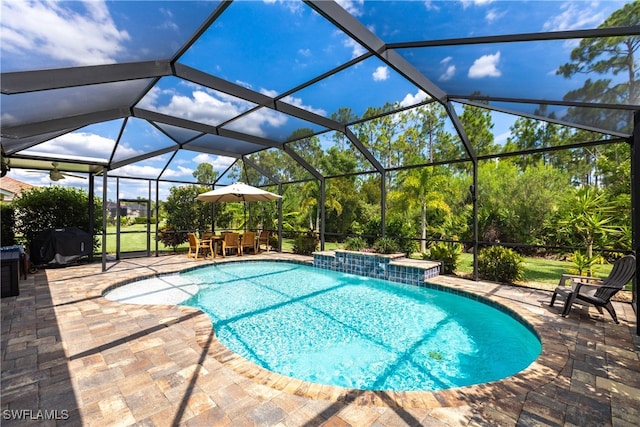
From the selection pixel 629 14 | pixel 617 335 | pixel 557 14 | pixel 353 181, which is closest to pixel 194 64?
pixel 557 14

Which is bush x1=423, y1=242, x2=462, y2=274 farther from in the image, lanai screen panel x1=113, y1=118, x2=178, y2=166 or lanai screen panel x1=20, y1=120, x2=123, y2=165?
lanai screen panel x1=20, y1=120, x2=123, y2=165

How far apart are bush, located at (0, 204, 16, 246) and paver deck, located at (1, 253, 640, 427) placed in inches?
221

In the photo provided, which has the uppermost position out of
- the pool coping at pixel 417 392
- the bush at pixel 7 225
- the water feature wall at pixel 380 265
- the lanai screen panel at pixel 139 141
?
the lanai screen panel at pixel 139 141

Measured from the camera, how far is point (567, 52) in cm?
335

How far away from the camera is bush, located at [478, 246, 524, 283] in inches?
288

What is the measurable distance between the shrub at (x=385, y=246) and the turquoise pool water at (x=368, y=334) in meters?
1.52

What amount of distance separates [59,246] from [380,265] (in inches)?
367

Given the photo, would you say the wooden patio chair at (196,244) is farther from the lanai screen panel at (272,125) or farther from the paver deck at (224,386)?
the paver deck at (224,386)

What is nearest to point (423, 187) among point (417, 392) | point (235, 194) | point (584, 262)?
point (584, 262)

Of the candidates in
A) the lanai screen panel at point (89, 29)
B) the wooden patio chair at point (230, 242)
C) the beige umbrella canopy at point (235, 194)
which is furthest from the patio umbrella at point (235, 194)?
the lanai screen panel at point (89, 29)

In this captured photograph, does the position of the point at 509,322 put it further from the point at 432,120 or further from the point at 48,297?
the point at 432,120

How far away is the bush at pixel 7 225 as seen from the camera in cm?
819

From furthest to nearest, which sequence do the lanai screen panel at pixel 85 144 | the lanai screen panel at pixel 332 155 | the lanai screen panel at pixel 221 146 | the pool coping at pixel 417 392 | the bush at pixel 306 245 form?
the lanai screen panel at pixel 332 155
the bush at pixel 306 245
the lanai screen panel at pixel 221 146
the lanai screen panel at pixel 85 144
the pool coping at pixel 417 392

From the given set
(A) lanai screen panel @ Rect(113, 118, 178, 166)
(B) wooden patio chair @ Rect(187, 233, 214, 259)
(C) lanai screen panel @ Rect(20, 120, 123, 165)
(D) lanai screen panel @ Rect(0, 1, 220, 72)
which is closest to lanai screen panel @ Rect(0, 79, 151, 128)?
(D) lanai screen panel @ Rect(0, 1, 220, 72)
